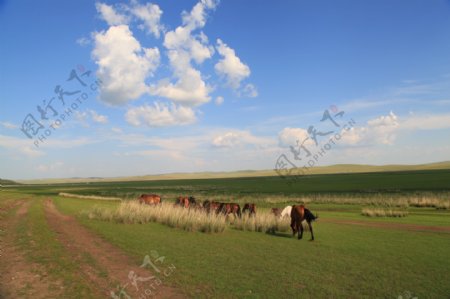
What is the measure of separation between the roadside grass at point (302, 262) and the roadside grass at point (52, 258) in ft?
6.28

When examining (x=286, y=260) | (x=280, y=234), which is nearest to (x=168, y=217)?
(x=280, y=234)

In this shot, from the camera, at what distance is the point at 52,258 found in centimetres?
1020

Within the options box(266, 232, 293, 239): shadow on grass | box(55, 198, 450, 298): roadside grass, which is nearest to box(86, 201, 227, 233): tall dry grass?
box(55, 198, 450, 298): roadside grass

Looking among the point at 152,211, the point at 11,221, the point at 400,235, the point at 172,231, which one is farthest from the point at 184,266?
the point at 11,221

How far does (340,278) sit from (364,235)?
23.7ft

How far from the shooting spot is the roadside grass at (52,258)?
7477 millimetres

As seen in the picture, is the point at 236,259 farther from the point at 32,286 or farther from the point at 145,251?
the point at 32,286

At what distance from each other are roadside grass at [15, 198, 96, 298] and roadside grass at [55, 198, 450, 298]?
191 cm

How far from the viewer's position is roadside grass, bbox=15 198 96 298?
7.48m

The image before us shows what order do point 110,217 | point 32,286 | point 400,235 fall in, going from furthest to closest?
point 110,217, point 400,235, point 32,286

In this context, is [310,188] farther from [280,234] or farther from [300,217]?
[300,217]

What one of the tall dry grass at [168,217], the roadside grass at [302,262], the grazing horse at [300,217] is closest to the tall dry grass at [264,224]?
the tall dry grass at [168,217]

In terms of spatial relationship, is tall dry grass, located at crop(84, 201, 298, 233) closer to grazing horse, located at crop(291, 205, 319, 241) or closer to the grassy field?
the grassy field

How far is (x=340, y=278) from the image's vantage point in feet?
27.6
